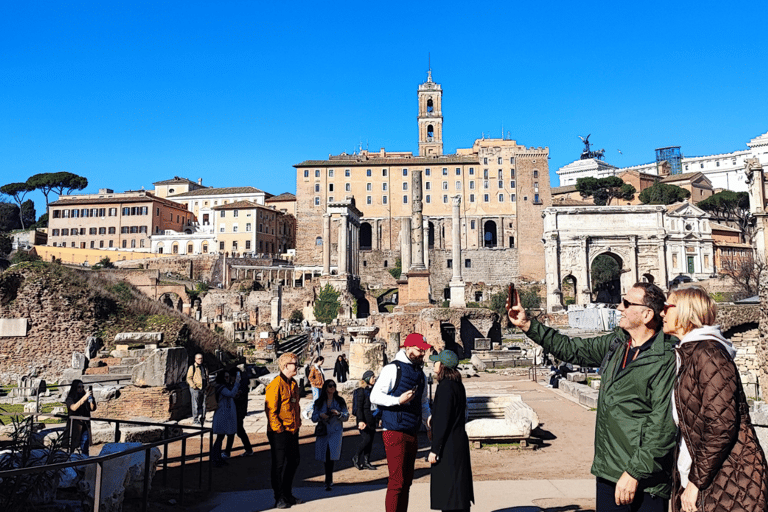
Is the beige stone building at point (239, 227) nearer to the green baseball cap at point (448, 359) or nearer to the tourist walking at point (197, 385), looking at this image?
the tourist walking at point (197, 385)

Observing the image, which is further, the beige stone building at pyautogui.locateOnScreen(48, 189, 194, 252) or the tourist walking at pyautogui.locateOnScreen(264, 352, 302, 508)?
the beige stone building at pyautogui.locateOnScreen(48, 189, 194, 252)

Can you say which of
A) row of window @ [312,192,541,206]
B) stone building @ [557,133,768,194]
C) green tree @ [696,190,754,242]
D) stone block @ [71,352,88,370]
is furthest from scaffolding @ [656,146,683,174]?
stone block @ [71,352,88,370]

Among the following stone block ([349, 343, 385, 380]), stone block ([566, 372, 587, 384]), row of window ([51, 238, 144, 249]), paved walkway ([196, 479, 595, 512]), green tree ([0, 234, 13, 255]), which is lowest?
stone block ([566, 372, 587, 384])

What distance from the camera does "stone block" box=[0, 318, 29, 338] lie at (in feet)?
46.8

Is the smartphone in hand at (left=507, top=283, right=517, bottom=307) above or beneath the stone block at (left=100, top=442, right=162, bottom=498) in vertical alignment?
above

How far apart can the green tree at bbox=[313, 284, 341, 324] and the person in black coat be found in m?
44.0

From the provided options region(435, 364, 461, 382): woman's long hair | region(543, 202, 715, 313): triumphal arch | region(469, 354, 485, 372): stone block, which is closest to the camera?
region(435, 364, 461, 382): woman's long hair

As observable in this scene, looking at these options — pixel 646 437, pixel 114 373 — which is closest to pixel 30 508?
pixel 646 437

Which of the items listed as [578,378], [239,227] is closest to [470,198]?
[239,227]

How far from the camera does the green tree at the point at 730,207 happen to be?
7750cm

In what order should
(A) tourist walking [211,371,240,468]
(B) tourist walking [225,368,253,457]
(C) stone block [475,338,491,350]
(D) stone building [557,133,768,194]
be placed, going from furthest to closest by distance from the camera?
(D) stone building [557,133,768,194] < (C) stone block [475,338,491,350] < (B) tourist walking [225,368,253,457] < (A) tourist walking [211,371,240,468]

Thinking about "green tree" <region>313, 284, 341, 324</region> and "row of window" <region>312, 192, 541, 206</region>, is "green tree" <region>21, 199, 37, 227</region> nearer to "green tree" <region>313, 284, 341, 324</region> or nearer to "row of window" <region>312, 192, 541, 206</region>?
"row of window" <region>312, 192, 541, 206</region>

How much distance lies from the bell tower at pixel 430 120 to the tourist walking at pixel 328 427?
83.6 meters

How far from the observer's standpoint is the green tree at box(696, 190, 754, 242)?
7750 centimetres
